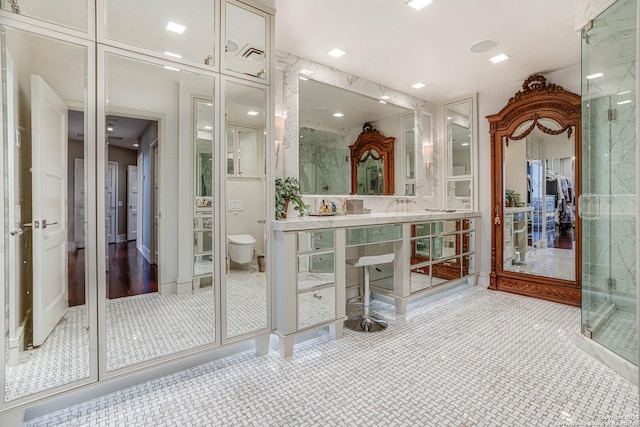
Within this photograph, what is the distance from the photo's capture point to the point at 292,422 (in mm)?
1615

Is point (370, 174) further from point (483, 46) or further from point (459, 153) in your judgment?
point (483, 46)

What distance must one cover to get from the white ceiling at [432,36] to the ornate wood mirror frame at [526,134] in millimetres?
279

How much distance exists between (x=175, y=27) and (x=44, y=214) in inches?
51.2

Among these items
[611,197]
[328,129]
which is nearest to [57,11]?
[328,129]

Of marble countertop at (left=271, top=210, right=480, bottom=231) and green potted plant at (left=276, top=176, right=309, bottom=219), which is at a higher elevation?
green potted plant at (left=276, top=176, right=309, bottom=219)

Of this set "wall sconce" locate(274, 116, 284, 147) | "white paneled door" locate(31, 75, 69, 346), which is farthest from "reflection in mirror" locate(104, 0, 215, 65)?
"wall sconce" locate(274, 116, 284, 147)

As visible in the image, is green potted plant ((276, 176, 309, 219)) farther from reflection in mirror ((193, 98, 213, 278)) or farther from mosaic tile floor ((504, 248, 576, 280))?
mosaic tile floor ((504, 248, 576, 280))

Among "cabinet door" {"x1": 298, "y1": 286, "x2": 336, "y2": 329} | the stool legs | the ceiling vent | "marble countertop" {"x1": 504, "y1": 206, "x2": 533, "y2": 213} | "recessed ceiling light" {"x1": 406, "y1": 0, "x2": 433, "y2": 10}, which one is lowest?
the stool legs

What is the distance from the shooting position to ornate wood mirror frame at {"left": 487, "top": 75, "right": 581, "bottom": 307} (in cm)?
338

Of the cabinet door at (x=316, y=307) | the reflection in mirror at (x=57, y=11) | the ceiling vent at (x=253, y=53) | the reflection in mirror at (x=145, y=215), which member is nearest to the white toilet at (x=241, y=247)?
the reflection in mirror at (x=145, y=215)

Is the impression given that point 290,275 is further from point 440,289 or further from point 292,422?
point 440,289

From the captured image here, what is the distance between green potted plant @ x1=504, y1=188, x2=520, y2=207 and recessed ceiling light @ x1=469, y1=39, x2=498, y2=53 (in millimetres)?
1731

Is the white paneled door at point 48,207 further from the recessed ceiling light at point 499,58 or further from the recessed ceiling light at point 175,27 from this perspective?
the recessed ceiling light at point 499,58

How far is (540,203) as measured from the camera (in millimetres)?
3613
